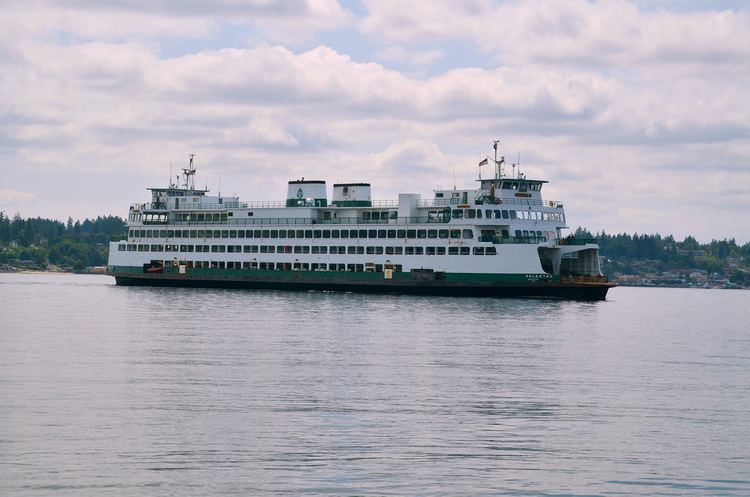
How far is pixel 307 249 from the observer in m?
111

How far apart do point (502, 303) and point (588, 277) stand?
8.80 meters

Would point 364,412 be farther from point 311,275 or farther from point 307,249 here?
point 307,249

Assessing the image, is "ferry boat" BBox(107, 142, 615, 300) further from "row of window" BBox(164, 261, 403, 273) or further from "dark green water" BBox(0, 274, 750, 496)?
"dark green water" BBox(0, 274, 750, 496)

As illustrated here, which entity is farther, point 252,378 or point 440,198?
point 440,198

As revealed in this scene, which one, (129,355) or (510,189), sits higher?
(510,189)

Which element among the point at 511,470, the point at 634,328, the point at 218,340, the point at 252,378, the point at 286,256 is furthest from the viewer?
the point at 286,256

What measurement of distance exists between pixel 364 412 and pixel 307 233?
79.4m

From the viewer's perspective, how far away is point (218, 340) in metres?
53.2

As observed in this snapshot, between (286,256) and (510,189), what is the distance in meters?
25.1

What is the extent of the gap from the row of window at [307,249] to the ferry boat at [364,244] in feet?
0.34

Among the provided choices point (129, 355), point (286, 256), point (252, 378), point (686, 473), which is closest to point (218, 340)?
point (129, 355)

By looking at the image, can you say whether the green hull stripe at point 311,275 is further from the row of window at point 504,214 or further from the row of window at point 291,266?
the row of window at point 504,214

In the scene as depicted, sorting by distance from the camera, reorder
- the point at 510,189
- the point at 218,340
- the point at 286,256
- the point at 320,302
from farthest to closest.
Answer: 1. the point at 286,256
2. the point at 510,189
3. the point at 320,302
4. the point at 218,340

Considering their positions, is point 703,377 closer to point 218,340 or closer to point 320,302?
point 218,340
